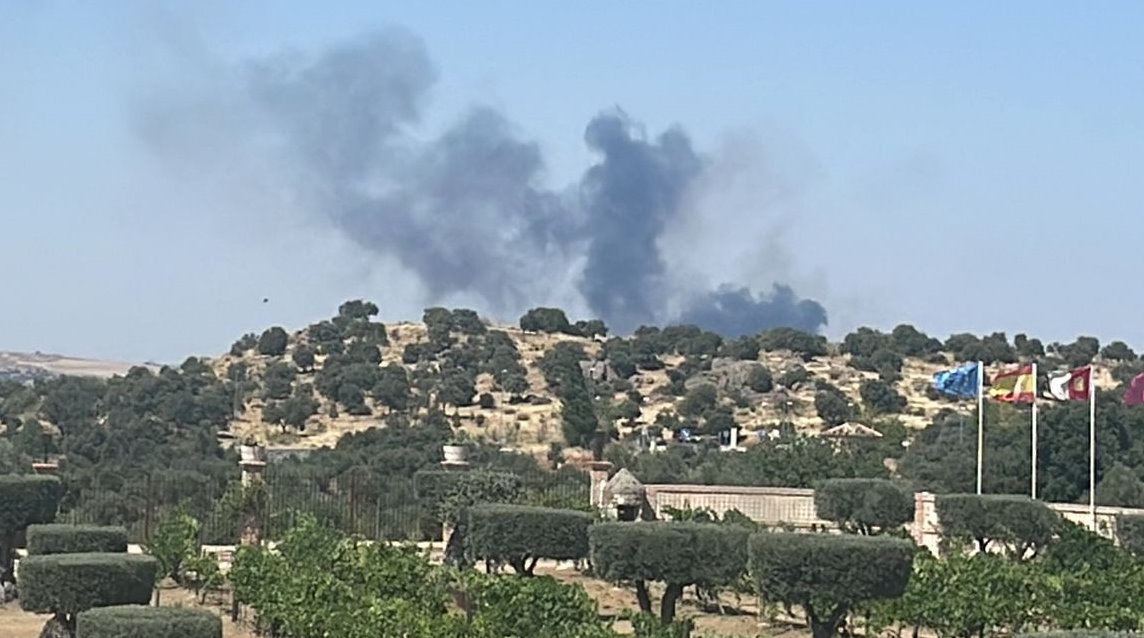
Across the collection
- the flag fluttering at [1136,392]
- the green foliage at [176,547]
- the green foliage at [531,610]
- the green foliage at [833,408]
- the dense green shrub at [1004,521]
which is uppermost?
the green foliage at [833,408]

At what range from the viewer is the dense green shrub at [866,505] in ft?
119

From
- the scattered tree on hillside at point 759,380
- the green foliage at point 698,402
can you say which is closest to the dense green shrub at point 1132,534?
the green foliage at point 698,402

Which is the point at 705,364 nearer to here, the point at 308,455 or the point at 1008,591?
the point at 308,455

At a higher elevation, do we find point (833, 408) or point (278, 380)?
point (278, 380)

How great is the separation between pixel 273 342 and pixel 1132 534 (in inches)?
2249

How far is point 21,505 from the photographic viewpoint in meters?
30.8

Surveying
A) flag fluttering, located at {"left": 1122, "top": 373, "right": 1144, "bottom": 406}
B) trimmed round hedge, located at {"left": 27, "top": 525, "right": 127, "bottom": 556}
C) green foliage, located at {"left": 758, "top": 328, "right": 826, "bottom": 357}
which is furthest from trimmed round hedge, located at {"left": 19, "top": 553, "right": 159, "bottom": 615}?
green foliage, located at {"left": 758, "top": 328, "right": 826, "bottom": 357}

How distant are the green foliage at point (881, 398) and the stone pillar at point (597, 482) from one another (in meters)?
35.8

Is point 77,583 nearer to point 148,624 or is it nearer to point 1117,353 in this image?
point 148,624

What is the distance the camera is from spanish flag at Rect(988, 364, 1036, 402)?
128ft

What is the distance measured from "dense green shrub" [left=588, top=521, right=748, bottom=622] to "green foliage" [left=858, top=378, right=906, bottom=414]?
47096 millimetres

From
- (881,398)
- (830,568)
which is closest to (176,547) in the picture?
(830,568)

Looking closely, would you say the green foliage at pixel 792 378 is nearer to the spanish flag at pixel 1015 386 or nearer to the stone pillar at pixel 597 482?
the spanish flag at pixel 1015 386

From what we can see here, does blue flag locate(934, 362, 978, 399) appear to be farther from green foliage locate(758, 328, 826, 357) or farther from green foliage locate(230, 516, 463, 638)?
green foliage locate(758, 328, 826, 357)
